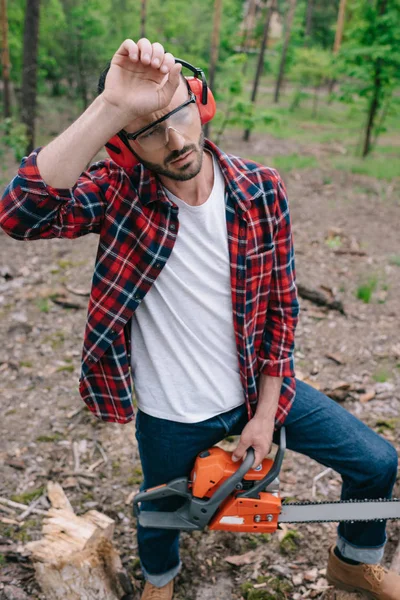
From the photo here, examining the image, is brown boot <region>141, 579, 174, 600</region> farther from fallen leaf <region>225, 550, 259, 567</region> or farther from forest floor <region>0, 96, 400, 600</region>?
fallen leaf <region>225, 550, 259, 567</region>

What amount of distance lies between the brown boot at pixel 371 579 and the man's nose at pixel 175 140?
2067 millimetres

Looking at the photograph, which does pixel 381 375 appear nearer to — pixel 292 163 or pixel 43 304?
pixel 43 304

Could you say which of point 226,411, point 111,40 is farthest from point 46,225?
point 111,40

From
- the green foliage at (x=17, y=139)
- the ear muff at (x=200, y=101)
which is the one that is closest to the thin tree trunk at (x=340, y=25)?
the green foliage at (x=17, y=139)

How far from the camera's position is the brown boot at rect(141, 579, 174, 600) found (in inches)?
99.8

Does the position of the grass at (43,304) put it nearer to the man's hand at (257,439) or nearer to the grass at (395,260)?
the man's hand at (257,439)

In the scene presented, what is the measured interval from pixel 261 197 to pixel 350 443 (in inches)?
42.5

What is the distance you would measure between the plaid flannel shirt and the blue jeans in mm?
106

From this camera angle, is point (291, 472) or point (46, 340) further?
point (46, 340)

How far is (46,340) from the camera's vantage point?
479 cm

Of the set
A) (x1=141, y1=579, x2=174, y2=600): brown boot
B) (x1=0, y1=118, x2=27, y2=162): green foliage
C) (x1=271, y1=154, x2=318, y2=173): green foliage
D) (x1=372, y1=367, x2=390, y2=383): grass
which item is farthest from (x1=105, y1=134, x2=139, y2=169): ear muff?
(x1=271, y1=154, x2=318, y2=173): green foliage

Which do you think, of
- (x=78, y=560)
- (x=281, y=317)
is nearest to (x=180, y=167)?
(x=281, y=317)

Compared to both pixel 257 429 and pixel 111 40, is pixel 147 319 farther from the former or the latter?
pixel 111 40

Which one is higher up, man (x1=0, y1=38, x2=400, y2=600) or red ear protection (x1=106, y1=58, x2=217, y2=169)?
red ear protection (x1=106, y1=58, x2=217, y2=169)
